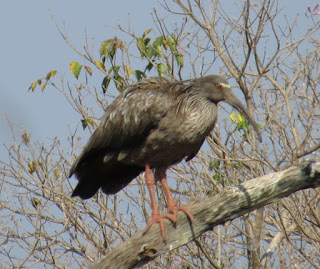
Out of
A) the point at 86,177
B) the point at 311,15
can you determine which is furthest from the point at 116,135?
the point at 311,15

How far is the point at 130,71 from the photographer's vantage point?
9125mm

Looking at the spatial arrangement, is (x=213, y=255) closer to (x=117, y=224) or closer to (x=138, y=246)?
(x=117, y=224)

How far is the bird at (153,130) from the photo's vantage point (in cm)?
701

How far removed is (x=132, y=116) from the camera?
7.17 meters

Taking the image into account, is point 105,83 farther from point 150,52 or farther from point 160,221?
point 160,221

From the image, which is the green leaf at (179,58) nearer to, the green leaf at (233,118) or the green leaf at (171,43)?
the green leaf at (171,43)

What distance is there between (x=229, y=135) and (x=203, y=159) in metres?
0.52

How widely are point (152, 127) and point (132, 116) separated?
229 mm

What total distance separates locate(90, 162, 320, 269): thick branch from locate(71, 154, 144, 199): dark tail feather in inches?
49.2

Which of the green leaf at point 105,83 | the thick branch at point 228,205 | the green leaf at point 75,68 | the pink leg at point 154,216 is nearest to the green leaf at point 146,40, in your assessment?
the green leaf at point 105,83

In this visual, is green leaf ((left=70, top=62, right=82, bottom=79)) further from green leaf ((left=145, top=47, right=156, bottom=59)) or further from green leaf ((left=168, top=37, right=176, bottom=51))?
green leaf ((left=168, top=37, right=176, bottom=51))

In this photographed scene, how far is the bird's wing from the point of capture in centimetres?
707

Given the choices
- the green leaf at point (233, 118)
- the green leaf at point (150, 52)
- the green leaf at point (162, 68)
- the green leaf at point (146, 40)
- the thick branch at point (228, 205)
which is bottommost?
the thick branch at point (228, 205)

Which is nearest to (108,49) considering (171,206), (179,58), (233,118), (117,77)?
(117,77)
